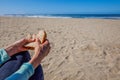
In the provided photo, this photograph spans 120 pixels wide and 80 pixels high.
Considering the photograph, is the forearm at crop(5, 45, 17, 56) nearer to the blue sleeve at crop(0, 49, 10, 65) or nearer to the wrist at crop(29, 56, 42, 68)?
the blue sleeve at crop(0, 49, 10, 65)

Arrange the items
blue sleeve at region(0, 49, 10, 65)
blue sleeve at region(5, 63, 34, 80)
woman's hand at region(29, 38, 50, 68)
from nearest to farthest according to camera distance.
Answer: blue sleeve at region(5, 63, 34, 80)
woman's hand at region(29, 38, 50, 68)
blue sleeve at region(0, 49, 10, 65)

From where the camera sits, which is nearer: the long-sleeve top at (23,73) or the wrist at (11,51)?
the long-sleeve top at (23,73)

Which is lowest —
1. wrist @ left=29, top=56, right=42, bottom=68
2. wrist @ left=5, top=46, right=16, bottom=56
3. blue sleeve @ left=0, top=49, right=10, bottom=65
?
blue sleeve @ left=0, top=49, right=10, bottom=65

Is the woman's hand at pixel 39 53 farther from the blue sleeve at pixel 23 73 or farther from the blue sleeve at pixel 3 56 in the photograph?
the blue sleeve at pixel 3 56

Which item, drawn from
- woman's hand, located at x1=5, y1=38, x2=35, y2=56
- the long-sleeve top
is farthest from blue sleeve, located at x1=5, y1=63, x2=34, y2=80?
woman's hand, located at x1=5, y1=38, x2=35, y2=56

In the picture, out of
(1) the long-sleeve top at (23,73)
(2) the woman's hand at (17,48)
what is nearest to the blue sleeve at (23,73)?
(1) the long-sleeve top at (23,73)

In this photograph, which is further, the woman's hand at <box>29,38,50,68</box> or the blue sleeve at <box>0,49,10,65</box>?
the blue sleeve at <box>0,49,10,65</box>

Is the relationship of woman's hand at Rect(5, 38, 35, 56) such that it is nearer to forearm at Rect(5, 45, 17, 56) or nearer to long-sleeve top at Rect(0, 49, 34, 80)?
forearm at Rect(5, 45, 17, 56)

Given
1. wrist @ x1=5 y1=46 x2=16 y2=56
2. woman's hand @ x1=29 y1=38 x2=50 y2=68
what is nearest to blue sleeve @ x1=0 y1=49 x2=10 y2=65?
wrist @ x1=5 y1=46 x2=16 y2=56

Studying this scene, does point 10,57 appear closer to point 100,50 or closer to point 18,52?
point 18,52

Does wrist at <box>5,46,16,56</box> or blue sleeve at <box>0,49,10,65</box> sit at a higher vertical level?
wrist at <box>5,46,16,56</box>

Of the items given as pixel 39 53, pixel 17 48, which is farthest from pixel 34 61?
pixel 17 48

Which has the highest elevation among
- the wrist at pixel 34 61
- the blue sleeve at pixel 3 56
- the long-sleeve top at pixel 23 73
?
the wrist at pixel 34 61

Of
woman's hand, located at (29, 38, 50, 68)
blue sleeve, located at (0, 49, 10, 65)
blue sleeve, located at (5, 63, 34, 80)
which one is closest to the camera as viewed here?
blue sleeve, located at (5, 63, 34, 80)
